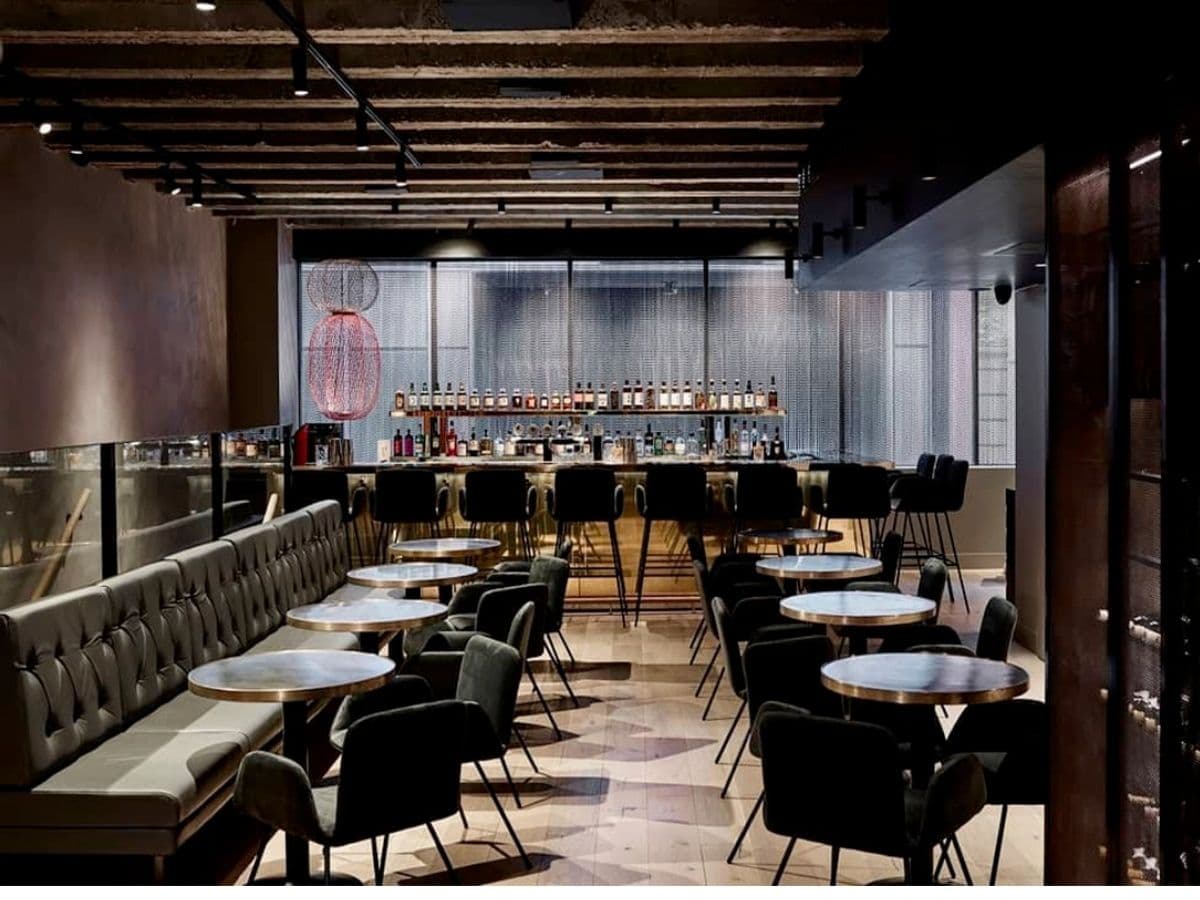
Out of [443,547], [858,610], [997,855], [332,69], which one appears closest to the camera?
[997,855]

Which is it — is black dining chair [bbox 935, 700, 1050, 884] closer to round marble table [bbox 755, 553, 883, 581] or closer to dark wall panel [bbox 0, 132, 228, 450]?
round marble table [bbox 755, 553, 883, 581]

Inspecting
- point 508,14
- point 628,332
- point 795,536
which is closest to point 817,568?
point 795,536

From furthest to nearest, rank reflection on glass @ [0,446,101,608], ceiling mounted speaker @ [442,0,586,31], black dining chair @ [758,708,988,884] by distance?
ceiling mounted speaker @ [442,0,586,31] → reflection on glass @ [0,446,101,608] → black dining chair @ [758,708,988,884]

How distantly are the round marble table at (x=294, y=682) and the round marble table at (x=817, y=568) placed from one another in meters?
2.64

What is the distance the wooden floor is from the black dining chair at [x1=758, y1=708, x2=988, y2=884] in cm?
105

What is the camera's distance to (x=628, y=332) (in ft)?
38.9

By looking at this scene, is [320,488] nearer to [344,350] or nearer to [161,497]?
[344,350]

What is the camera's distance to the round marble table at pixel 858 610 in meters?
5.07

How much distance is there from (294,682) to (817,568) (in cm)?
325

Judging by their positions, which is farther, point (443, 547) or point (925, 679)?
point (443, 547)

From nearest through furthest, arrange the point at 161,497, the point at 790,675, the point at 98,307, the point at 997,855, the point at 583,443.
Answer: the point at 997,855, the point at 790,675, the point at 161,497, the point at 98,307, the point at 583,443

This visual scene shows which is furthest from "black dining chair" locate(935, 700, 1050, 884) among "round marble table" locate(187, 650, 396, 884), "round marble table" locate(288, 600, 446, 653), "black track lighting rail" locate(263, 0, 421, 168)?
"black track lighting rail" locate(263, 0, 421, 168)

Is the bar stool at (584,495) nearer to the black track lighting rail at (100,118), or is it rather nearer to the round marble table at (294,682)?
the black track lighting rail at (100,118)

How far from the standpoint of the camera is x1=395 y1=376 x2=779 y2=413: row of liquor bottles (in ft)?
37.8
